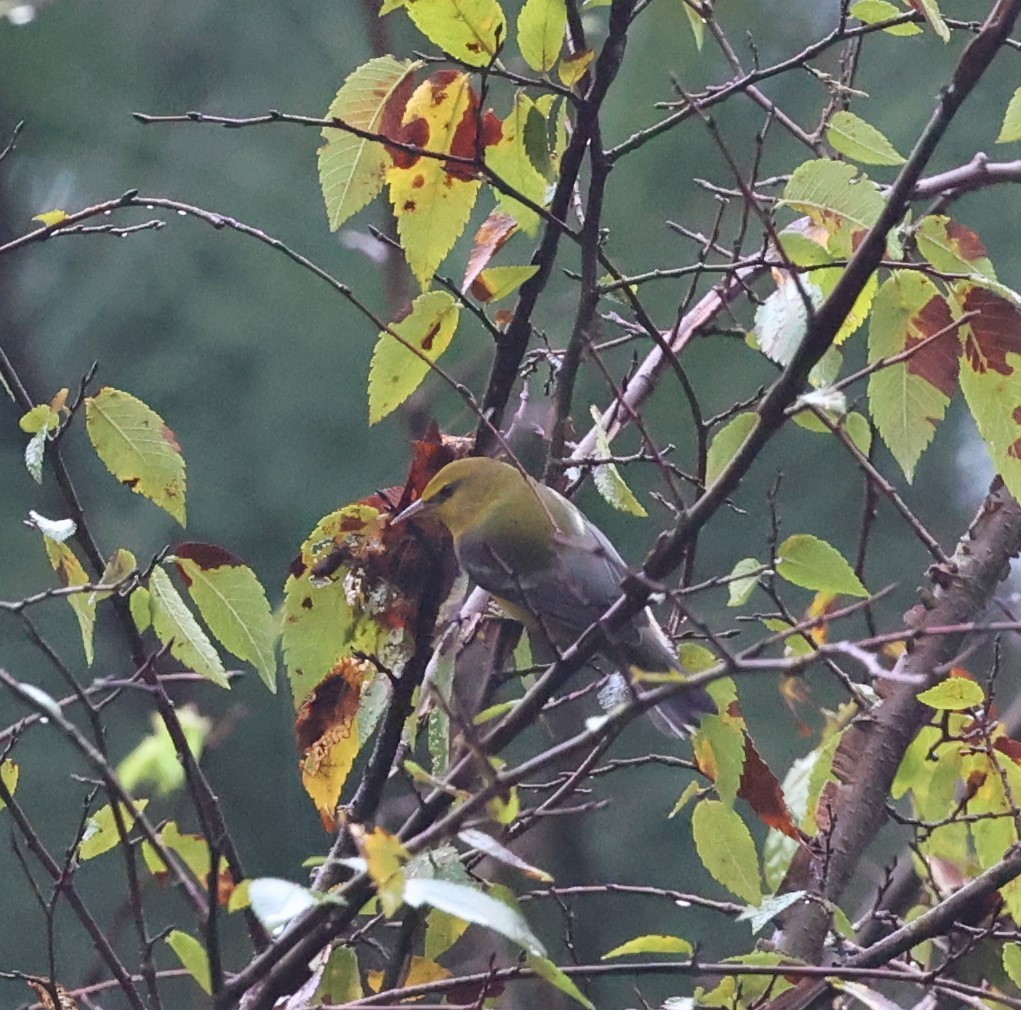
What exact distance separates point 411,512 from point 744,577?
27cm

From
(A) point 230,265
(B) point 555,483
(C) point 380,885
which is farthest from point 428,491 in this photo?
(A) point 230,265

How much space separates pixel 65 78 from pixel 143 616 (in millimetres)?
1469

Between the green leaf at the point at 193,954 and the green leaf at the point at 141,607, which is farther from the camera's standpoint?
the green leaf at the point at 141,607

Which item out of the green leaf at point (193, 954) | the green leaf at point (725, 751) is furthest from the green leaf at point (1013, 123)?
the green leaf at point (193, 954)

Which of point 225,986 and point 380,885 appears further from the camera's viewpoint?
point 225,986

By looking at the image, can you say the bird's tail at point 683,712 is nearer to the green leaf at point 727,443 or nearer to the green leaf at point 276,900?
the green leaf at point 727,443

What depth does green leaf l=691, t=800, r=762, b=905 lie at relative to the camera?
79 centimetres

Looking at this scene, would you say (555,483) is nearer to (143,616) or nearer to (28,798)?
(143,616)

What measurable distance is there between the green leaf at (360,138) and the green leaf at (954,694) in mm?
454

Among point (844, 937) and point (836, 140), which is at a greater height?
point (836, 140)

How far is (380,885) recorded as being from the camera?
48 cm

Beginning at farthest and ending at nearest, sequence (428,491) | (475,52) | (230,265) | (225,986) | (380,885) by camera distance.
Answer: (230,265), (428,491), (475,52), (225,986), (380,885)

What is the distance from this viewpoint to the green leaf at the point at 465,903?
1.46ft

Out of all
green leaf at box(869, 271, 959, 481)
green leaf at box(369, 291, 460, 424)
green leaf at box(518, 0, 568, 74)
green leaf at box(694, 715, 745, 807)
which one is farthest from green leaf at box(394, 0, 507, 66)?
green leaf at box(694, 715, 745, 807)
